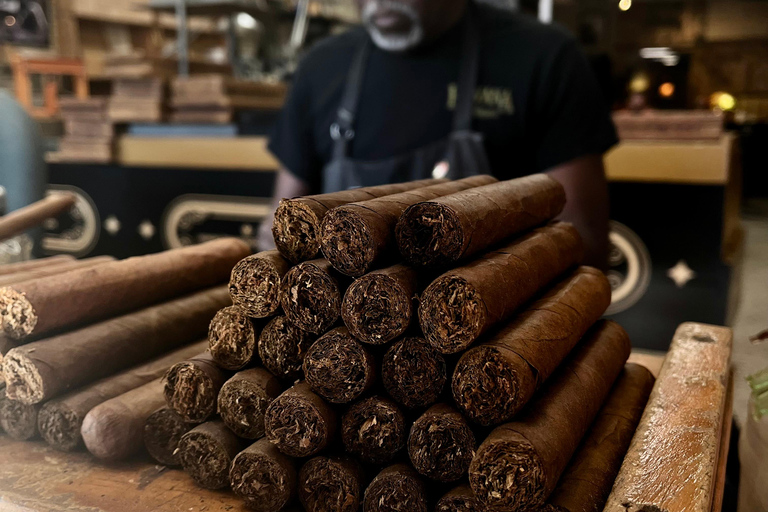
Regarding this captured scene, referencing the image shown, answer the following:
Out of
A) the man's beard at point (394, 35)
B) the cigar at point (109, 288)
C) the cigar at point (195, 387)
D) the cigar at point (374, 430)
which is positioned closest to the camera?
the cigar at point (374, 430)

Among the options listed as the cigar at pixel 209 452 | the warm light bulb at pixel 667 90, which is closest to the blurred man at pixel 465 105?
the cigar at pixel 209 452

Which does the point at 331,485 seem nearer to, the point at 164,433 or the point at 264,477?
the point at 264,477

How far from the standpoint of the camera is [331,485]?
813 millimetres

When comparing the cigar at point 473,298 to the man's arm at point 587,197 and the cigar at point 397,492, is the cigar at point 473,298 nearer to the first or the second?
the cigar at point 397,492

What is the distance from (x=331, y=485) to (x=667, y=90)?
379 cm

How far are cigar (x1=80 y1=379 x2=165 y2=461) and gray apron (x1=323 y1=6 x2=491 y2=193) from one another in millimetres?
1282

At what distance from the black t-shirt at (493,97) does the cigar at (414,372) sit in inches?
58.7

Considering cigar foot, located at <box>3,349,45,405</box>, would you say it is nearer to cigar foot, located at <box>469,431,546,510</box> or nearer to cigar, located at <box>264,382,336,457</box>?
cigar, located at <box>264,382,336,457</box>

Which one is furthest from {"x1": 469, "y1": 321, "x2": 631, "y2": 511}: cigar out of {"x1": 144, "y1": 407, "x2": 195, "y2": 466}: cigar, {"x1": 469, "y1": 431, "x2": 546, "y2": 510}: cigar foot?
{"x1": 144, "y1": 407, "x2": 195, "y2": 466}: cigar

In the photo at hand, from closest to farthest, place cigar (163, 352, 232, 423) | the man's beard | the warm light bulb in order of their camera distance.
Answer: cigar (163, 352, 232, 423)
the man's beard
the warm light bulb

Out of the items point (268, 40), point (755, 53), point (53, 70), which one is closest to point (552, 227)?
point (755, 53)

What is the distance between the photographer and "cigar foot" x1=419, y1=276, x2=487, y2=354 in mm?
719

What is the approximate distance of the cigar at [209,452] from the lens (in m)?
0.87

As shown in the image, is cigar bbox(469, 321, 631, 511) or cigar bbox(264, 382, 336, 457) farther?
cigar bbox(264, 382, 336, 457)
